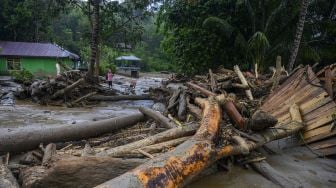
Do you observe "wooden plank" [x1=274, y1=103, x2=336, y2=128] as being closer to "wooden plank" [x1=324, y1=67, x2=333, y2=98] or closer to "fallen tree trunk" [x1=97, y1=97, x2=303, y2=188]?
"wooden plank" [x1=324, y1=67, x2=333, y2=98]

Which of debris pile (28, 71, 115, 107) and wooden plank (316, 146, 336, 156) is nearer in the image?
wooden plank (316, 146, 336, 156)

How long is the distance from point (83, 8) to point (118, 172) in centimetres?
1978

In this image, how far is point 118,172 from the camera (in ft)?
12.0

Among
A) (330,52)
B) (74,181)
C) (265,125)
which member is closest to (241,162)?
(265,125)

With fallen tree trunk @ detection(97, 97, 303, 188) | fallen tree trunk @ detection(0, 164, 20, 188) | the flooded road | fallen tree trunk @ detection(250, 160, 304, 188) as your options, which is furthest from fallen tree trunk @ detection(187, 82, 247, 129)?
the flooded road

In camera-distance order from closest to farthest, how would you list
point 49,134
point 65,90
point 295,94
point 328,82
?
1. point 49,134
2. point 328,82
3. point 295,94
4. point 65,90

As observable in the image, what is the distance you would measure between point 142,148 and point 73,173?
4.18 ft

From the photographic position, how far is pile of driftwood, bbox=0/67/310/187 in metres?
3.34

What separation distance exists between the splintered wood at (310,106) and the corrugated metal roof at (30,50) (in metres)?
27.6

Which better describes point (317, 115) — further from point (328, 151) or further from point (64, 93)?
point (64, 93)

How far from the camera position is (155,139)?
16.1ft

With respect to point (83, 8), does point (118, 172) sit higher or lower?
lower

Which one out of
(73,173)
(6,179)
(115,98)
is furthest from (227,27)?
(6,179)

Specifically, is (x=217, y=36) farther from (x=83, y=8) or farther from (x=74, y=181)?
(x=74, y=181)
